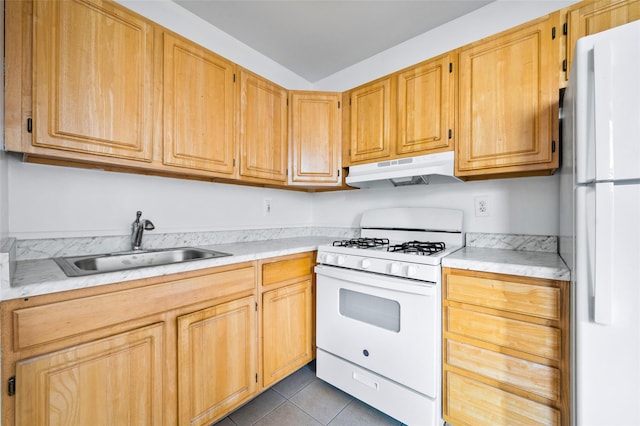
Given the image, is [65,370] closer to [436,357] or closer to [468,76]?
[436,357]

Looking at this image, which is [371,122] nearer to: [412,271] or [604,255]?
[412,271]

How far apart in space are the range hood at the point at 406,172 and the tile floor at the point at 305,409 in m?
1.45

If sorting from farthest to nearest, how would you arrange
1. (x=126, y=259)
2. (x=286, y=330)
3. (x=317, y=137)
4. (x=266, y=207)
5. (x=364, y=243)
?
1. (x=266, y=207)
2. (x=317, y=137)
3. (x=364, y=243)
4. (x=286, y=330)
5. (x=126, y=259)

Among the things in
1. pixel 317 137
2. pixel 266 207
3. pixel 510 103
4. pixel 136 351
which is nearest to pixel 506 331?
pixel 510 103

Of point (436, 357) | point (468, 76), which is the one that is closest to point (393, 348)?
point (436, 357)

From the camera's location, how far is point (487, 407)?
123 cm

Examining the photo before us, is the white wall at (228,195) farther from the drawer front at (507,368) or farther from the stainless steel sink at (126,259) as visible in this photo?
the drawer front at (507,368)

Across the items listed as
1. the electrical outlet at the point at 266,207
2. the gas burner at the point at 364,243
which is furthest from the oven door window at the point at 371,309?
the electrical outlet at the point at 266,207

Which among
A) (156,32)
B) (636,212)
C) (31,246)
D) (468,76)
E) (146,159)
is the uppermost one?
(156,32)

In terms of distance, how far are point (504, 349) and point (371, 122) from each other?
1570mm

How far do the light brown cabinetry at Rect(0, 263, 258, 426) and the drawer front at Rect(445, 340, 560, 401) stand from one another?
1.09m

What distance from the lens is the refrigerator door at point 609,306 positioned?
0.79 metres

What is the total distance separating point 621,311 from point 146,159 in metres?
2.00

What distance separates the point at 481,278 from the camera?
49.0 inches
